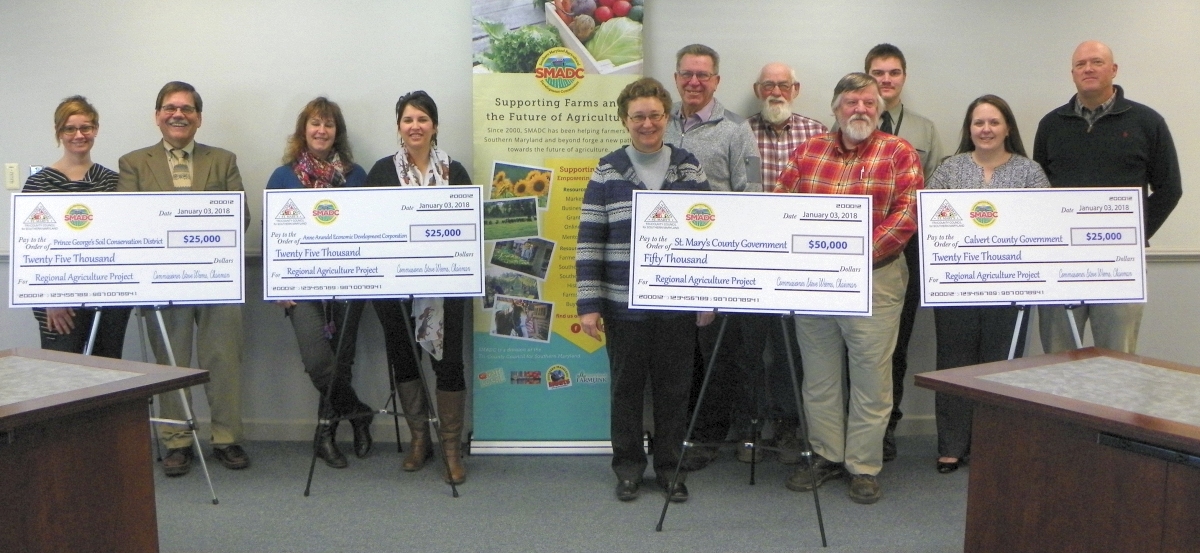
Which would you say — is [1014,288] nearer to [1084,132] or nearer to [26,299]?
[1084,132]

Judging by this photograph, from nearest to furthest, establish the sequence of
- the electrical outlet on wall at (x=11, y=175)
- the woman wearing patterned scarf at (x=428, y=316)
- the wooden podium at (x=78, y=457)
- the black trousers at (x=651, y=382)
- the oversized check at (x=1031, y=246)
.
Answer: the wooden podium at (x=78, y=457)
the oversized check at (x=1031, y=246)
the black trousers at (x=651, y=382)
the woman wearing patterned scarf at (x=428, y=316)
the electrical outlet on wall at (x=11, y=175)

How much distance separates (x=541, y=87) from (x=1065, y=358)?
2445 mm

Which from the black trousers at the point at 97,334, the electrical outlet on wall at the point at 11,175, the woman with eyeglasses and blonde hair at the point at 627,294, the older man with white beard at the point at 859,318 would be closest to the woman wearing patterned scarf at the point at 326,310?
the black trousers at the point at 97,334

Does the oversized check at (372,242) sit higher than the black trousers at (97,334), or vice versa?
the oversized check at (372,242)

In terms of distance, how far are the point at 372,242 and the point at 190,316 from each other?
1.21 meters

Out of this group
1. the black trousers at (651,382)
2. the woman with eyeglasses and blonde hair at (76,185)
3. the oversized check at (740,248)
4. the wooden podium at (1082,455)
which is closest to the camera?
the wooden podium at (1082,455)

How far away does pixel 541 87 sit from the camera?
13.5 feet

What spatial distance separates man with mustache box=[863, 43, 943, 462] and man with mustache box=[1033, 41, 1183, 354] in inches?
21.4

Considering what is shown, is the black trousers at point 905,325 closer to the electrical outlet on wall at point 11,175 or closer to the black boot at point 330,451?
the black boot at point 330,451

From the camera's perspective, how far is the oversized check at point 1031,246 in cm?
330

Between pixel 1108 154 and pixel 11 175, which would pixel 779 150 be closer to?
pixel 1108 154

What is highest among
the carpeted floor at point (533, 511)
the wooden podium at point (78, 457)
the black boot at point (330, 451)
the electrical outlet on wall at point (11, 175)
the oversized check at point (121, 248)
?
the electrical outlet on wall at point (11, 175)

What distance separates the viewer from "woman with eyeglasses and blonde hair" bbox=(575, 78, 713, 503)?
134 inches

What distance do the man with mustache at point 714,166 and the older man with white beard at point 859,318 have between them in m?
0.29
